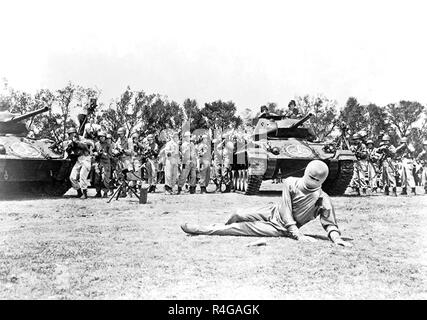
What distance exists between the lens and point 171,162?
15.0 meters

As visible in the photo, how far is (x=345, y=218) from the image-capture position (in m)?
8.60

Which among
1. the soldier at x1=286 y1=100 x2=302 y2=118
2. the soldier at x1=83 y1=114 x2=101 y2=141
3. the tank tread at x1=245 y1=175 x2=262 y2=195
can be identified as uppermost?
the soldier at x1=286 y1=100 x2=302 y2=118

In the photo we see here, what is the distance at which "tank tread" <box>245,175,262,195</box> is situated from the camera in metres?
13.1

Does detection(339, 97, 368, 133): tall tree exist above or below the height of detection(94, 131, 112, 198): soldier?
above

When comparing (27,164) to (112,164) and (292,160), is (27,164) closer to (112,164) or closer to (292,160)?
(112,164)

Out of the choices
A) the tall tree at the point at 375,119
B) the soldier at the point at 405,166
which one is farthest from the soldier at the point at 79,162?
the tall tree at the point at 375,119

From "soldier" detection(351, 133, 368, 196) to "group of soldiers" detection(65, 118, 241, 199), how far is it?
13.4ft

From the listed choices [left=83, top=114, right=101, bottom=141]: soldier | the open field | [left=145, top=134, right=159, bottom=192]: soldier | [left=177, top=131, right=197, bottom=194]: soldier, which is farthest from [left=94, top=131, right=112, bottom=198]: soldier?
the open field

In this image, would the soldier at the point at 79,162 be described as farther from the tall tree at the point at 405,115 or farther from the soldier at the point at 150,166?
the tall tree at the point at 405,115

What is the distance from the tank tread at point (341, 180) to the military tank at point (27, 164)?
7.36 m

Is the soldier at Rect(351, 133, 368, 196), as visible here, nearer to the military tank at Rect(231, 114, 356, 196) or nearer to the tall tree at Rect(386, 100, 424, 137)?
the military tank at Rect(231, 114, 356, 196)

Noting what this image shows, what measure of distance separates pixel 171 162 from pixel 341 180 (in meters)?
5.04

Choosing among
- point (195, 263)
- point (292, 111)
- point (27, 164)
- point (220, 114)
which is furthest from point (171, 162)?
point (220, 114)

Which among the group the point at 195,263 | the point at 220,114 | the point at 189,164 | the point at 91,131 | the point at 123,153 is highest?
the point at 220,114
